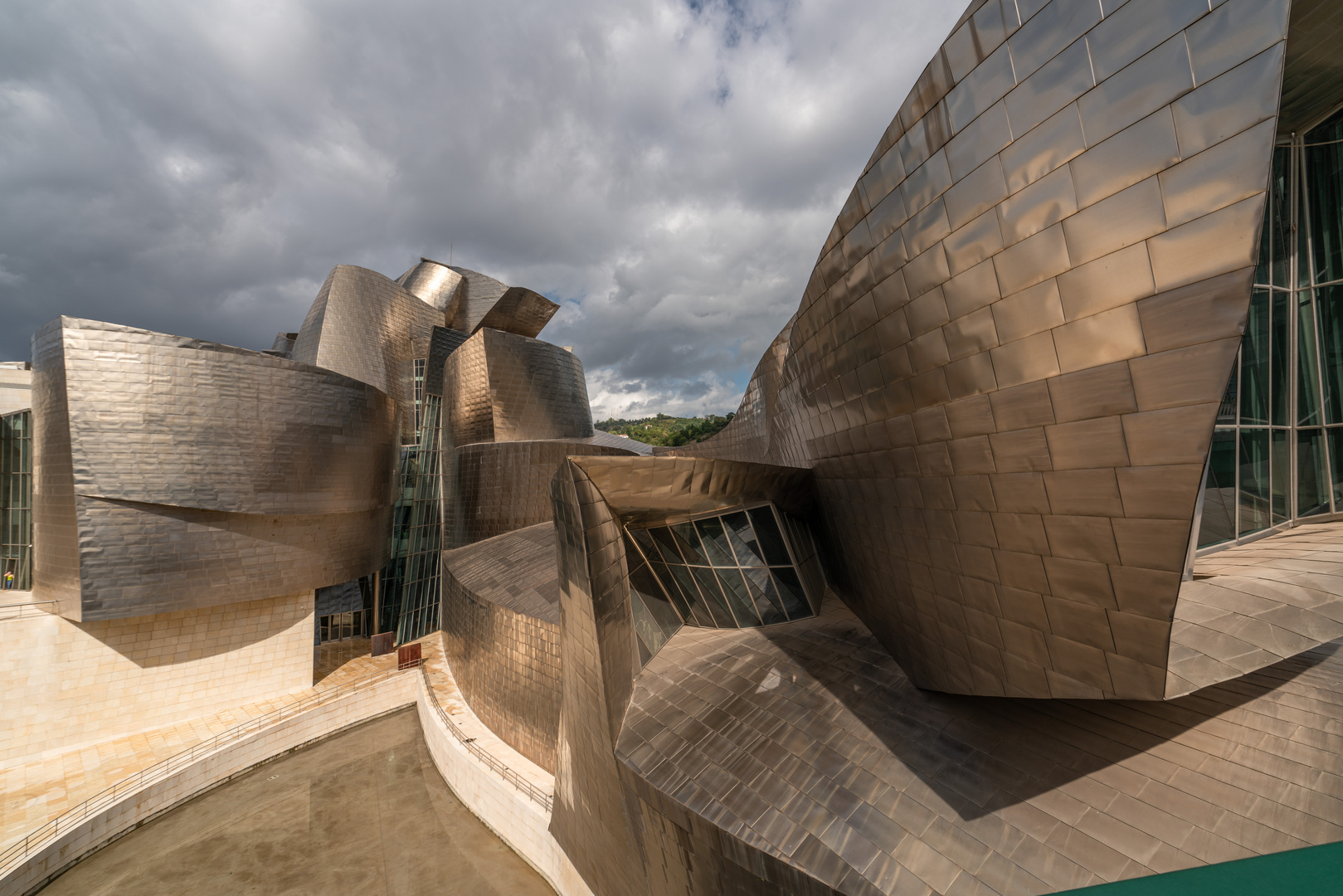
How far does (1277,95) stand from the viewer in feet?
9.41

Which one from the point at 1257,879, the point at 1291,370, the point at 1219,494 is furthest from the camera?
the point at 1291,370

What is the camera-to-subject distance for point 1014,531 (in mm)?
4582

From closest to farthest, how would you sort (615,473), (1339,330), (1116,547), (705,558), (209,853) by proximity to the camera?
(1116,547) < (1339,330) < (615,473) < (705,558) < (209,853)

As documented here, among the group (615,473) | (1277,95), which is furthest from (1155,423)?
(615,473)

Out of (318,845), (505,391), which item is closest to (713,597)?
(318,845)

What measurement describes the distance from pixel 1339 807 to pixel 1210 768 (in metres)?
0.78

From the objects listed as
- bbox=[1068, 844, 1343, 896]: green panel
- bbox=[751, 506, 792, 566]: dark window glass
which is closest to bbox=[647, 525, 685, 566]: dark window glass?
bbox=[751, 506, 792, 566]: dark window glass

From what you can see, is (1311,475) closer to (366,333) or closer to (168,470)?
(168,470)

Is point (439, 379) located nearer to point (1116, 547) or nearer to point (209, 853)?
point (209, 853)

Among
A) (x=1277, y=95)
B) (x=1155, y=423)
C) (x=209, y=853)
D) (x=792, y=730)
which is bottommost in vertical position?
(x=209, y=853)

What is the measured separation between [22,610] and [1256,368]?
99.9 ft

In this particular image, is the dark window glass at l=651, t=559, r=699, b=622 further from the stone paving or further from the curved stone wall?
the stone paving

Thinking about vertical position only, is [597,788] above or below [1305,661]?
below

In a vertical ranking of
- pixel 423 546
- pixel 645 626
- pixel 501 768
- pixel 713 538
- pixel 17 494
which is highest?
pixel 17 494
